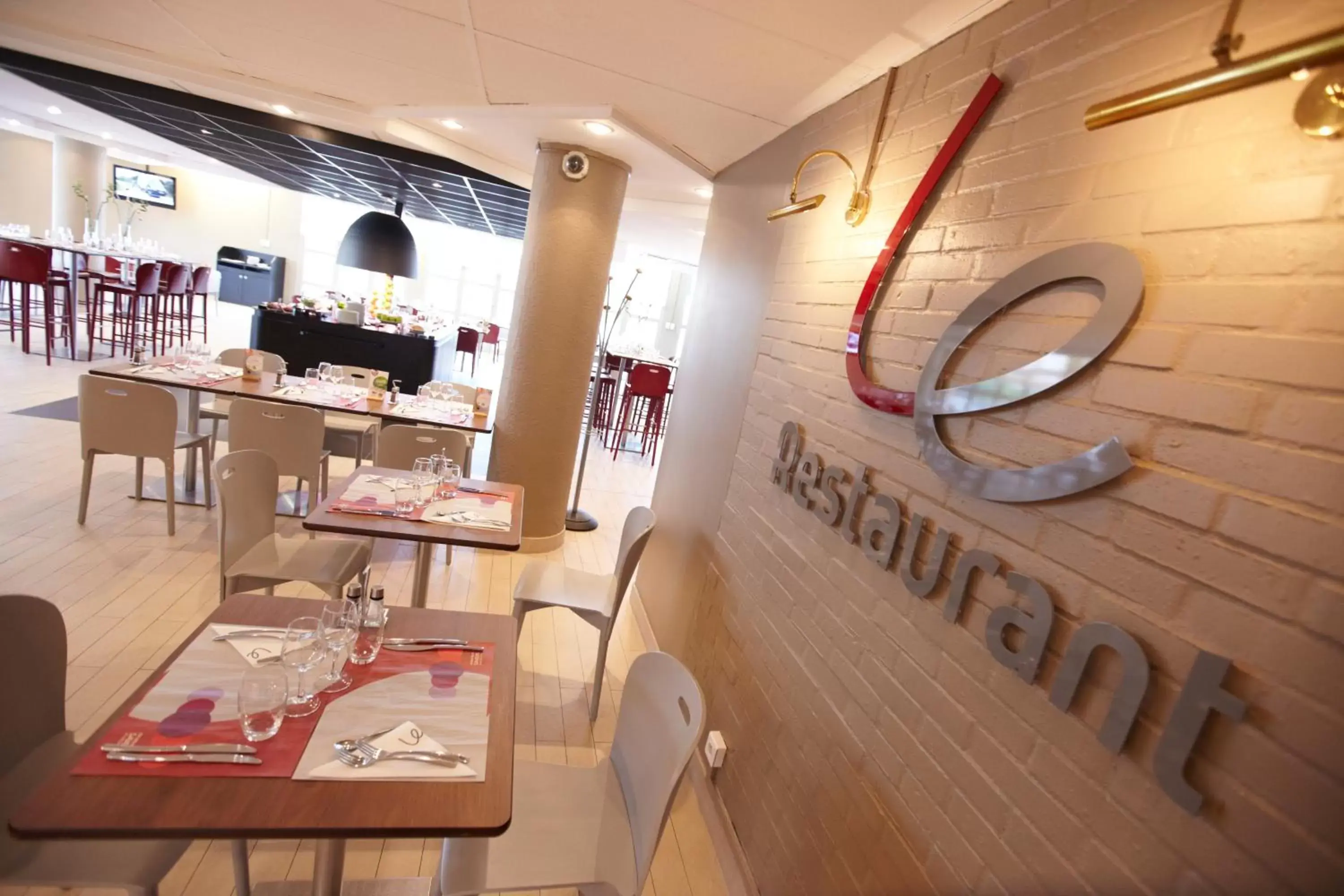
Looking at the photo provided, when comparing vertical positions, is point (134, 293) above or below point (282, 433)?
above

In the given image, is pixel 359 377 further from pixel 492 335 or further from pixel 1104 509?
pixel 492 335

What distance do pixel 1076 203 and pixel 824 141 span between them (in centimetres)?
138

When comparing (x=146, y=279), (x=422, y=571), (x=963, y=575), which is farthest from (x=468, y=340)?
(x=963, y=575)

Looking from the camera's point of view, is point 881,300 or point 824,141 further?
point 824,141

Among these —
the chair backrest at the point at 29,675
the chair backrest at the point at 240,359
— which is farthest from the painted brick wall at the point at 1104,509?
the chair backrest at the point at 240,359

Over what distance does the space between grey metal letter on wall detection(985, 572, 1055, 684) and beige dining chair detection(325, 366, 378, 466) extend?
3.85 metres

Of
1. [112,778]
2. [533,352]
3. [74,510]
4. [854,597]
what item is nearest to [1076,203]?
[854,597]

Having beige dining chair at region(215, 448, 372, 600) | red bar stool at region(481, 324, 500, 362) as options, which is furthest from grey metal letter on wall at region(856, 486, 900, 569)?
red bar stool at region(481, 324, 500, 362)

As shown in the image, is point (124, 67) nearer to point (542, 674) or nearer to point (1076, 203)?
point (542, 674)

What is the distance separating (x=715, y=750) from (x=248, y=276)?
610 inches

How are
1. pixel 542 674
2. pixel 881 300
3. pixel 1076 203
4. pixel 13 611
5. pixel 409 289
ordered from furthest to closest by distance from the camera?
pixel 409 289
pixel 542 674
pixel 881 300
pixel 13 611
pixel 1076 203

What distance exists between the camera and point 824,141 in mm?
2332

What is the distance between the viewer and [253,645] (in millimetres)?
1477

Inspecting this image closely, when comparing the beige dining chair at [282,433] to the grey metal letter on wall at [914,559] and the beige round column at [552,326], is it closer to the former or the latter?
the beige round column at [552,326]
